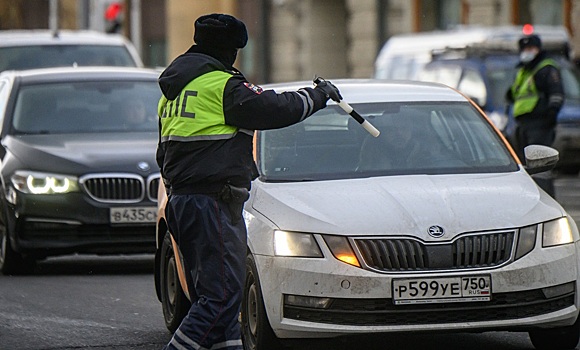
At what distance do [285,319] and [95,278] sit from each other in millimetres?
4483

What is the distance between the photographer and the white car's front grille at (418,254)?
7234 millimetres

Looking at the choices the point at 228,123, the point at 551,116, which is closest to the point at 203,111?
the point at 228,123

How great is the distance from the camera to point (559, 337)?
25.3 feet

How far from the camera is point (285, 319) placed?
7.32m

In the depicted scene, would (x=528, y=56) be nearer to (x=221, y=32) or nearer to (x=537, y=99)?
(x=537, y=99)

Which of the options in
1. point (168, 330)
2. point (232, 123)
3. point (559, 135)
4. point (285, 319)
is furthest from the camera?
point (559, 135)

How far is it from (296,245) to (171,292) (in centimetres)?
158

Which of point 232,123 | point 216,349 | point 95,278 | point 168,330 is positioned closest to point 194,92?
point 232,123

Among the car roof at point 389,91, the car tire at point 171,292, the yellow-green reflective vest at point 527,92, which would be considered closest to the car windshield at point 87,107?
the car roof at point 389,91

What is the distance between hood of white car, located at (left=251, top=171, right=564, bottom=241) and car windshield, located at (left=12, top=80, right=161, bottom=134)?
16.0 ft

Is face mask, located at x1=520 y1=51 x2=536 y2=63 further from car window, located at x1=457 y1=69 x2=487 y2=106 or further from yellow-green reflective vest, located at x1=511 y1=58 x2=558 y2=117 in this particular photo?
car window, located at x1=457 y1=69 x2=487 y2=106

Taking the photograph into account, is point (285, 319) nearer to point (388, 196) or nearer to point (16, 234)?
point (388, 196)

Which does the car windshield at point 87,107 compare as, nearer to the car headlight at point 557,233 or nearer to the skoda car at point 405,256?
the skoda car at point 405,256

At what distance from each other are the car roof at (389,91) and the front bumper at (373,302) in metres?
1.63
